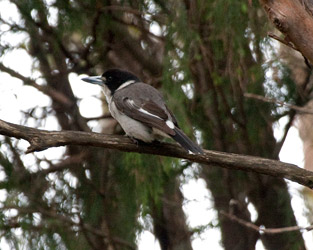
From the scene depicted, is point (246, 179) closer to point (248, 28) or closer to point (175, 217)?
point (175, 217)

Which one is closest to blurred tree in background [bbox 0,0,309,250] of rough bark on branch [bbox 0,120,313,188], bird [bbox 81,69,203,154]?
bird [bbox 81,69,203,154]

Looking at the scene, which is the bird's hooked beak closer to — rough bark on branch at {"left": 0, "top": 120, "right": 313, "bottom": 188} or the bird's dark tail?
the bird's dark tail

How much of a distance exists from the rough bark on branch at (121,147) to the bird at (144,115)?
0.15 m

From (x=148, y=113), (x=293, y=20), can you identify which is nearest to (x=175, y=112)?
(x=148, y=113)

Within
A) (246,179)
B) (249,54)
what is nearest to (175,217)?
(246,179)

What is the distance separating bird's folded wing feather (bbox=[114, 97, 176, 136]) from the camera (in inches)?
161

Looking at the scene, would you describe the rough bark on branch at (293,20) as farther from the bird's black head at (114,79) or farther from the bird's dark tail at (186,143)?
the bird's black head at (114,79)

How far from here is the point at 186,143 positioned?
380 cm

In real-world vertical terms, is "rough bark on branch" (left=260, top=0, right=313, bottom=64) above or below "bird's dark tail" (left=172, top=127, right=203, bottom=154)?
above

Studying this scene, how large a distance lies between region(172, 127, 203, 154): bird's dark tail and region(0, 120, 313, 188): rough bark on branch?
4cm

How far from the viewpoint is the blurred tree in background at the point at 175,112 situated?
4746 mm

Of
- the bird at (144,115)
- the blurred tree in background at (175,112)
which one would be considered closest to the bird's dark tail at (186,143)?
the bird at (144,115)

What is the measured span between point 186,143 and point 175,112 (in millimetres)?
779

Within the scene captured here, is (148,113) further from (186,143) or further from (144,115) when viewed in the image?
(186,143)
